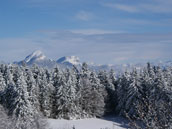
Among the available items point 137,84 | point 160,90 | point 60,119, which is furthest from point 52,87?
point 160,90

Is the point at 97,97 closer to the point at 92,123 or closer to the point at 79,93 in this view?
the point at 79,93

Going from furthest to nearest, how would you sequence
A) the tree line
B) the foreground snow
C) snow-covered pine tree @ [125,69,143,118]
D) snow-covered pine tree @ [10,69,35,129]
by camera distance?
1. snow-covered pine tree @ [125,69,143,118]
2. the foreground snow
3. the tree line
4. snow-covered pine tree @ [10,69,35,129]

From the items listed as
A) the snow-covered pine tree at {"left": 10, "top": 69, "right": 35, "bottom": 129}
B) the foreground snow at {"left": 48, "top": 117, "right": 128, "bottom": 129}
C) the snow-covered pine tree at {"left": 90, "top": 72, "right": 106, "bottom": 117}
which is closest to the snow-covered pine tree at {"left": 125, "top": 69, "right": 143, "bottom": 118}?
the foreground snow at {"left": 48, "top": 117, "right": 128, "bottom": 129}

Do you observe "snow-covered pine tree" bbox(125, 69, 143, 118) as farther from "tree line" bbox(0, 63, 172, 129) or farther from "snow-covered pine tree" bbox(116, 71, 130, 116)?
"snow-covered pine tree" bbox(116, 71, 130, 116)

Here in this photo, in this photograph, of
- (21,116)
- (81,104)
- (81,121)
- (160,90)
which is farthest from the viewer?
(81,104)

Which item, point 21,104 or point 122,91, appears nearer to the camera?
point 21,104

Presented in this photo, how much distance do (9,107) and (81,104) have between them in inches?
638

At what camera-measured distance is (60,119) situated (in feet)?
171

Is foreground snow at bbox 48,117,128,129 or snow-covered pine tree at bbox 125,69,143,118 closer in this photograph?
foreground snow at bbox 48,117,128,129

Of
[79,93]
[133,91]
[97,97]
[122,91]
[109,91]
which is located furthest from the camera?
[109,91]

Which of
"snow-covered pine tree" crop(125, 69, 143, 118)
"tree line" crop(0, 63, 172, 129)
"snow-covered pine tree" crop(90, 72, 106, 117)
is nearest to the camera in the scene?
"tree line" crop(0, 63, 172, 129)

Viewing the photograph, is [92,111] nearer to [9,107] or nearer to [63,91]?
[63,91]

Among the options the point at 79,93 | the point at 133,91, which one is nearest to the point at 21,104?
the point at 79,93

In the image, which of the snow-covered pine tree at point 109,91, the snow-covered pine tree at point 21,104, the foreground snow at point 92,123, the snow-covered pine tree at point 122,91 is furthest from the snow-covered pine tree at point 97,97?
the snow-covered pine tree at point 21,104
